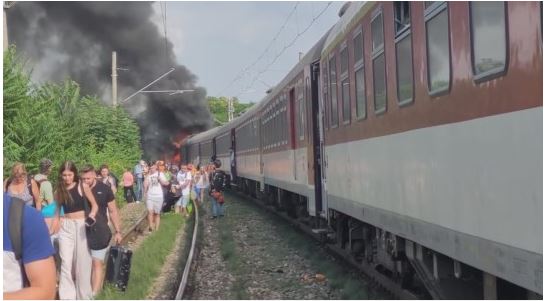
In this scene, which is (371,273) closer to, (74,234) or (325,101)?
(325,101)

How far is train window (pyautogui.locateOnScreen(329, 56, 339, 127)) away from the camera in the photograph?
9398 mm

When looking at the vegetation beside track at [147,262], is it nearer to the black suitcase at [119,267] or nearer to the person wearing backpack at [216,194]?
the black suitcase at [119,267]

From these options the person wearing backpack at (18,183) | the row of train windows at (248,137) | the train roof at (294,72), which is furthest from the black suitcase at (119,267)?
the row of train windows at (248,137)

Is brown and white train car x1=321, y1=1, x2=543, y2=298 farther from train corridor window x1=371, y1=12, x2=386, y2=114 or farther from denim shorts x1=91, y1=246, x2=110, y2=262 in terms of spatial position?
denim shorts x1=91, y1=246, x2=110, y2=262

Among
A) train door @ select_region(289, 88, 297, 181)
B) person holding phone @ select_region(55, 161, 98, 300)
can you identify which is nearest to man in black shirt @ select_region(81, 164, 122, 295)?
person holding phone @ select_region(55, 161, 98, 300)

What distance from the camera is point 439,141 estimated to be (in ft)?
17.6

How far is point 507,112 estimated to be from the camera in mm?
4203

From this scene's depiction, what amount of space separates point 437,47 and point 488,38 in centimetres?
89

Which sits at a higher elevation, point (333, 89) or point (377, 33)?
point (377, 33)

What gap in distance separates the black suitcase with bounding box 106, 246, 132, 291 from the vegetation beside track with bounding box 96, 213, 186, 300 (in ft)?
0.30

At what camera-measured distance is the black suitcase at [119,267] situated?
890 cm

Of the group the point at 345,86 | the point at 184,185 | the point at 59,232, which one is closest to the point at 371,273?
the point at 345,86

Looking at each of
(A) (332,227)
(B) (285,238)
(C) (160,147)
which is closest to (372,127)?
(A) (332,227)

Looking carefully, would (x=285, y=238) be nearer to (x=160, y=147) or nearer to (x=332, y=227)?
(x=332, y=227)
